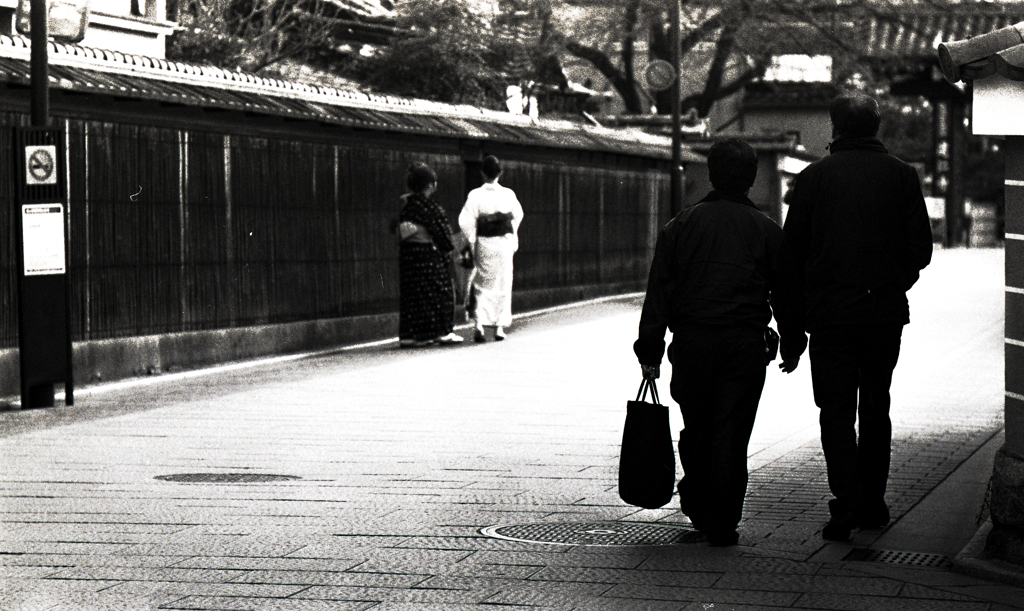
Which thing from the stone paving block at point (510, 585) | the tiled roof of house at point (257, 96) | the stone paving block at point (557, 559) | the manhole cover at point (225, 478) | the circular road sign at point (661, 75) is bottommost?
the manhole cover at point (225, 478)

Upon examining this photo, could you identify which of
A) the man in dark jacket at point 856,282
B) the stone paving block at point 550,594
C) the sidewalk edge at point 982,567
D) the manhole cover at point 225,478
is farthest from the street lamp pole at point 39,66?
the sidewalk edge at point 982,567

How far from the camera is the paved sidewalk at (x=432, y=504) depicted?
6070 mm

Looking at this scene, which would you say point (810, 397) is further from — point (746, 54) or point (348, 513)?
point (746, 54)

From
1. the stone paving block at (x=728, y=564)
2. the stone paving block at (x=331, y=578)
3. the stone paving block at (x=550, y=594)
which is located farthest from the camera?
the stone paving block at (x=728, y=564)

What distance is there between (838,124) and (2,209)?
691 centimetres

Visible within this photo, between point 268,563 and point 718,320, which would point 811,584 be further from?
point 268,563

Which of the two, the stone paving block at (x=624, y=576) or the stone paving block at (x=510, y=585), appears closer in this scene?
the stone paving block at (x=510, y=585)

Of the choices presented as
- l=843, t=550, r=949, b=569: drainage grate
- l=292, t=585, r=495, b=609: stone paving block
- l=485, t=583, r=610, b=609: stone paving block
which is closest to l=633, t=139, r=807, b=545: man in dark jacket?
l=843, t=550, r=949, b=569: drainage grate

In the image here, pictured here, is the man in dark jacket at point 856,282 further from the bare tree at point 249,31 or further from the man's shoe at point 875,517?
the bare tree at point 249,31

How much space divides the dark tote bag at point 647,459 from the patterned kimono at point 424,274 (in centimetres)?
973

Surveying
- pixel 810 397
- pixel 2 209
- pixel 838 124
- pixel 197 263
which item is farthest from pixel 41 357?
pixel 838 124

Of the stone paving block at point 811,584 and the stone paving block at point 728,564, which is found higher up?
the stone paving block at point 811,584

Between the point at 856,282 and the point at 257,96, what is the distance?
9.52 m

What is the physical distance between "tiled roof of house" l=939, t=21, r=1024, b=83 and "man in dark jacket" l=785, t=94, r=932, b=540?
0.63 m
